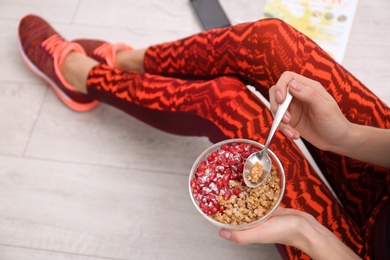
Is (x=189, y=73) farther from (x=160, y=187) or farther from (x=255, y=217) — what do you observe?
(x=255, y=217)

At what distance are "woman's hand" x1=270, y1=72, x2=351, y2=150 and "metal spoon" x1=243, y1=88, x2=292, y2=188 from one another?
0.04 feet

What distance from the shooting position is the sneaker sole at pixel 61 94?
1283mm

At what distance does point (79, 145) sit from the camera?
126cm

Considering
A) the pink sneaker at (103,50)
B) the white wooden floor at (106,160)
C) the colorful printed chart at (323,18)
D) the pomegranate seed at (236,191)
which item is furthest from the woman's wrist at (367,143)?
the pink sneaker at (103,50)

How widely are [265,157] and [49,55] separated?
0.80m

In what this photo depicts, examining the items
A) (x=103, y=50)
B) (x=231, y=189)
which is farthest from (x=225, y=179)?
(x=103, y=50)

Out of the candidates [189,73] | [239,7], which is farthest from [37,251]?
[239,7]

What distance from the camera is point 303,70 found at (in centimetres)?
87

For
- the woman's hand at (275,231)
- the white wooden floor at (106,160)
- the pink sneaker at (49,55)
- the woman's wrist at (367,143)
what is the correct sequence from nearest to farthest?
the woman's hand at (275,231), the woman's wrist at (367,143), the white wooden floor at (106,160), the pink sneaker at (49,55)

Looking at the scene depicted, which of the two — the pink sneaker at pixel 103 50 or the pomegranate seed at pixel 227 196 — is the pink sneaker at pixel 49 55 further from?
the pomegranate seed at pixel 227 196

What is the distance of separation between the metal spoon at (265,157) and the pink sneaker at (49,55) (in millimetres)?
681

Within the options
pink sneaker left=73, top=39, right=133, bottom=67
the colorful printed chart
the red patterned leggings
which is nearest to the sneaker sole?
pink sneaker left=73, top=39, right=133, bottom=67

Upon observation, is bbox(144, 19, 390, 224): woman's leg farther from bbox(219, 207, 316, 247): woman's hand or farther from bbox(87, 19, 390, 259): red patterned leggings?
bbox(219, 207, 316, 247): woman's hand

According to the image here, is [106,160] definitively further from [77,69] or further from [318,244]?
[318,244]
